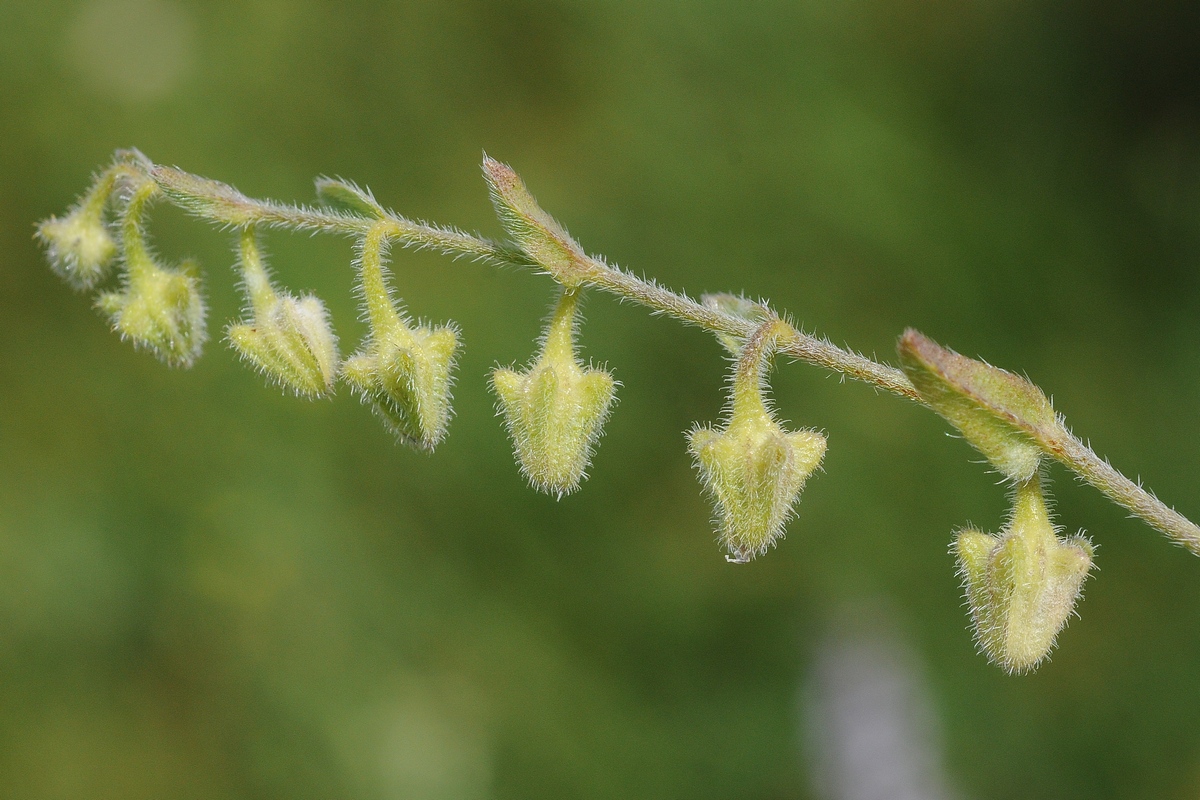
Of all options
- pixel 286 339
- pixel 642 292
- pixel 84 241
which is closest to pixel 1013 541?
pixel 642 292

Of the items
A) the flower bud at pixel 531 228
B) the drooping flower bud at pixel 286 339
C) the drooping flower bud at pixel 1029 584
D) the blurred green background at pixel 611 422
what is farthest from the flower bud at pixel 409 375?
the blurred green background at pixel 611 422

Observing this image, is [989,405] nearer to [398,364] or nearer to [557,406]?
[557,406]

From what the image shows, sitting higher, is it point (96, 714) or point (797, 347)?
point (797, 347)

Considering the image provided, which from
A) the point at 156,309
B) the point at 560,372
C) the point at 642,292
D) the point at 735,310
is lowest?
the point at 156,309

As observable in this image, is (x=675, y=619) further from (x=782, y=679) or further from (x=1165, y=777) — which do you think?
(x=1165, y=777)

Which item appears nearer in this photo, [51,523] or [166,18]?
[51,523]

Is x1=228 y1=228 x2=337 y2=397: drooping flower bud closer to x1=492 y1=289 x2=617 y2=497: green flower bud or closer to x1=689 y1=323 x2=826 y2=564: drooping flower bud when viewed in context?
x1=492 y1=289 x2=617 y2=497: green flower bud

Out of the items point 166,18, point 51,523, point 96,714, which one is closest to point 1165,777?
point 96,714
